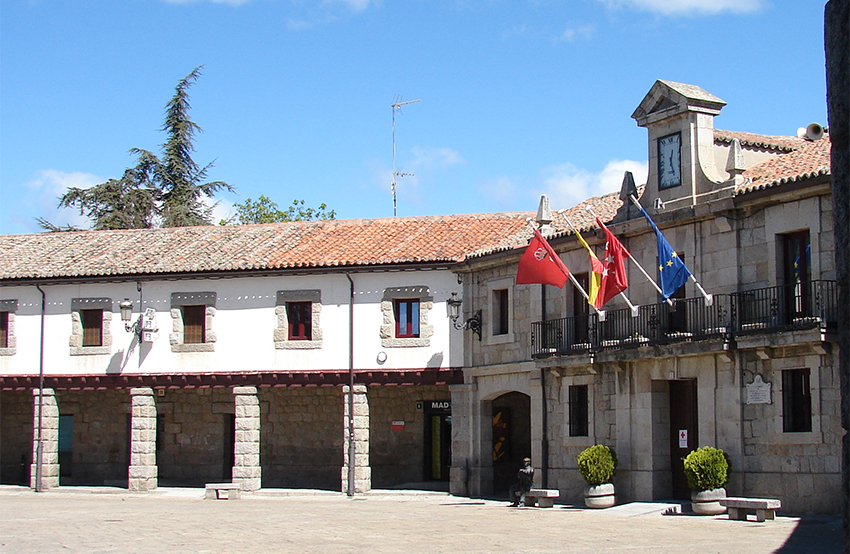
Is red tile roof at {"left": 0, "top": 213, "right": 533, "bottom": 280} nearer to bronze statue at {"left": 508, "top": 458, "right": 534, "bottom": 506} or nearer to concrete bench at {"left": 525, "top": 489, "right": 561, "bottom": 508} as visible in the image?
bronze statue at {"left": 508, "top": 458, "right": 534, "bottom": 506}

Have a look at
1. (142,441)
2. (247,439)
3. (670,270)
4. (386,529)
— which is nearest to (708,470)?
(670,270)

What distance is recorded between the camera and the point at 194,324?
28.3 meters

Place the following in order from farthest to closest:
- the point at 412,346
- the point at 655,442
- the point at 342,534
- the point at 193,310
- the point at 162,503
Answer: the point at 193,310 → the point at 412,346 → the point at 162,503 → the point at 655,442 → the point at 342,534

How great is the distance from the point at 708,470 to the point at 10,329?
20092 millimetres

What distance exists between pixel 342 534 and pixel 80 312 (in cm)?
1572

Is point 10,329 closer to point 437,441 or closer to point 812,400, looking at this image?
point 437,441

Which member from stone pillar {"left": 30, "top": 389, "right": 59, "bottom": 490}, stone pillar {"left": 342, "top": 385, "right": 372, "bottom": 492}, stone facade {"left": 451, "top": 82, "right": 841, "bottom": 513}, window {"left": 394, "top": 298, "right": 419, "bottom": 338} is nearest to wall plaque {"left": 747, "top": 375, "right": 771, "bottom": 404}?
stone facade {"left": 451, "top": 82, "right": 841, "bottom": 513}

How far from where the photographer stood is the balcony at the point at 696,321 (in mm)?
16844

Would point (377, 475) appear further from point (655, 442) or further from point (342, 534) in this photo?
point (342, 534)

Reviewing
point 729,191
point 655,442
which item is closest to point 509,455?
point 655,442

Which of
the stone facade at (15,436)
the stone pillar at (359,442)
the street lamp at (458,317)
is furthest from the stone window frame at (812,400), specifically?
the stone facade at (15,436)

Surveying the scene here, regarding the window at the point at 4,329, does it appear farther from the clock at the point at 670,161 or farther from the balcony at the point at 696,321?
the clock at the point at 670,161

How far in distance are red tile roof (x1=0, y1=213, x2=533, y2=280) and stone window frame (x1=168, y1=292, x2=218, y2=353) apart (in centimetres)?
74

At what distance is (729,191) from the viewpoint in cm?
1886
